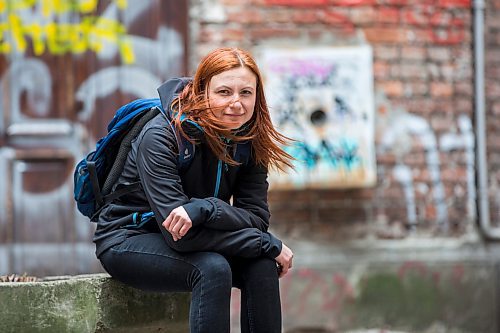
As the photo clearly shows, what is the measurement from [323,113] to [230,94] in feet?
7.73

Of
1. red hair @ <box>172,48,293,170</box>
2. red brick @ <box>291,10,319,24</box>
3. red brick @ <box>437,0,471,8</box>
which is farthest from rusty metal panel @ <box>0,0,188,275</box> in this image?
red hair @ <box>172,48,293,170</box>

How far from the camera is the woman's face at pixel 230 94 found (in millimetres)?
3254

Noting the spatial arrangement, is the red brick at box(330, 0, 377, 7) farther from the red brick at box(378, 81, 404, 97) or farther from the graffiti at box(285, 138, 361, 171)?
the graffiti at box(285, 138, 361, 171)

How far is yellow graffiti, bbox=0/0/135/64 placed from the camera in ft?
18.2

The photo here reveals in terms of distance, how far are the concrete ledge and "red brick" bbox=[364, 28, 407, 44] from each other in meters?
2.82

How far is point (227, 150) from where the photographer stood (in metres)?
3.35

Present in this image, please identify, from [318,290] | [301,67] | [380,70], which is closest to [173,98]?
[301,67]

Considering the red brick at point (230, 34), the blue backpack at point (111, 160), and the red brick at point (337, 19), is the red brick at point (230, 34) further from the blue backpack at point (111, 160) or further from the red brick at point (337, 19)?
the blue backpack at point (111, 160)

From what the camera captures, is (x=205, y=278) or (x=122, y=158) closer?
(x=205, y=278)

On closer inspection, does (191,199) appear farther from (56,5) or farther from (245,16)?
(56,5)

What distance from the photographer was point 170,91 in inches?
133

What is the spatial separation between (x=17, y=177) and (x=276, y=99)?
1.68 m

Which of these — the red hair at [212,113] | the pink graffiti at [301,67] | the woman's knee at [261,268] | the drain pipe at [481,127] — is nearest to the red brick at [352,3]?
the pink graffiti at [301,67]

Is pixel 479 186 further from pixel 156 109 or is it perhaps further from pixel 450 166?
pixel 156 109
